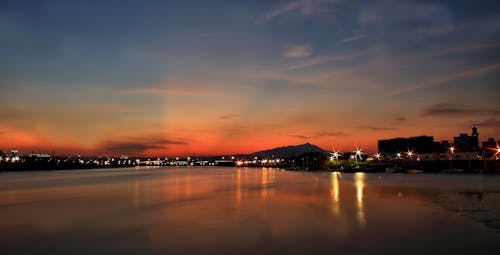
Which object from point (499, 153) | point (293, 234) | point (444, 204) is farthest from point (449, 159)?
point (293, 234)

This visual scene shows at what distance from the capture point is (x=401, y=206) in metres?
25.9

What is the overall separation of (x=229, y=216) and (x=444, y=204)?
49.7 ft

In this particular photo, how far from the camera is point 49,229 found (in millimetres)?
19266

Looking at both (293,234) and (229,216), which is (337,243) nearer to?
(293,234)

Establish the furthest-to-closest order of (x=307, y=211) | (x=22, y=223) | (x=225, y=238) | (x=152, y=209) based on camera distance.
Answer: (x=152, y=209) → (x=307, y=211) → (x=22, y=223) → (x=225, y=238)

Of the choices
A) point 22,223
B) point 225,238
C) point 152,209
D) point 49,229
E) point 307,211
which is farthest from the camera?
point 152,209

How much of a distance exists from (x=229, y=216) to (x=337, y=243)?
9.42 meters

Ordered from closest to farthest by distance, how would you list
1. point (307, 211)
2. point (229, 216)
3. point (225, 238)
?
point (225, 238)
point (229, 216)
point (307, 211)

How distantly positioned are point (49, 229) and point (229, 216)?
9.89 meters

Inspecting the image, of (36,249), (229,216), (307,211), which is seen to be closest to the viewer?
(36,249)

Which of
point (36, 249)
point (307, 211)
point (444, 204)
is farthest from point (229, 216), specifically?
point (444, 204)

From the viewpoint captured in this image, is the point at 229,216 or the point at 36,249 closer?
the point at 36,249

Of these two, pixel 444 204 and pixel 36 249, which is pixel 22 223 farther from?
pixel 444 204

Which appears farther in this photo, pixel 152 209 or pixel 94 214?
pixel 152 209
